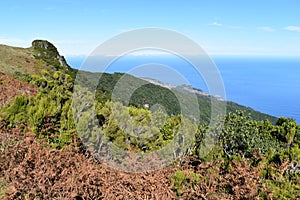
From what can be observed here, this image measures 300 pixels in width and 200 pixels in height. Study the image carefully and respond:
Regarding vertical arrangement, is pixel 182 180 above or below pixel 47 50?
below

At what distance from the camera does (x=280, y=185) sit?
15.1 feet

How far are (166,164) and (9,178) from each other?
9.60ft

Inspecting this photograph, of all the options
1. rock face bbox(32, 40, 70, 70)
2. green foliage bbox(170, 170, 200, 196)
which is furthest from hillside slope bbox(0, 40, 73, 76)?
green foliage bbox(170, 170, 200, 196)

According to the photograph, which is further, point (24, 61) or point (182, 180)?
point (24, 61)

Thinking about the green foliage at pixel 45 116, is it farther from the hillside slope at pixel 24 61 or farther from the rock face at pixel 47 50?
the rock face at pixel 47 50

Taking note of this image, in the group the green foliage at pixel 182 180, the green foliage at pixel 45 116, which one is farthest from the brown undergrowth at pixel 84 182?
the green foliage at pixel 45 116

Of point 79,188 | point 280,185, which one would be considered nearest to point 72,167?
point 79,188

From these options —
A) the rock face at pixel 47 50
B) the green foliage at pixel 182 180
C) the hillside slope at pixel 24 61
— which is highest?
the rock face at pixel 47 50

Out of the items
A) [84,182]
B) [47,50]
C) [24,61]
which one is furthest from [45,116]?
[47,50]

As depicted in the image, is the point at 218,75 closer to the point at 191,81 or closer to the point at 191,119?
the point at 191,81

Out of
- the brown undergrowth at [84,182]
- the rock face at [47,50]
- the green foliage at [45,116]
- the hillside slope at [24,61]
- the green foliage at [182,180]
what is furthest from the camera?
the rock face at [47,50]

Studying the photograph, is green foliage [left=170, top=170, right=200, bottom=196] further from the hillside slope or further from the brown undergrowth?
the hillside slope

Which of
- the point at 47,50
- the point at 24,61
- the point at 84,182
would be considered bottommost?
the point at 84,182

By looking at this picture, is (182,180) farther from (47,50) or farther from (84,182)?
(47,50)
